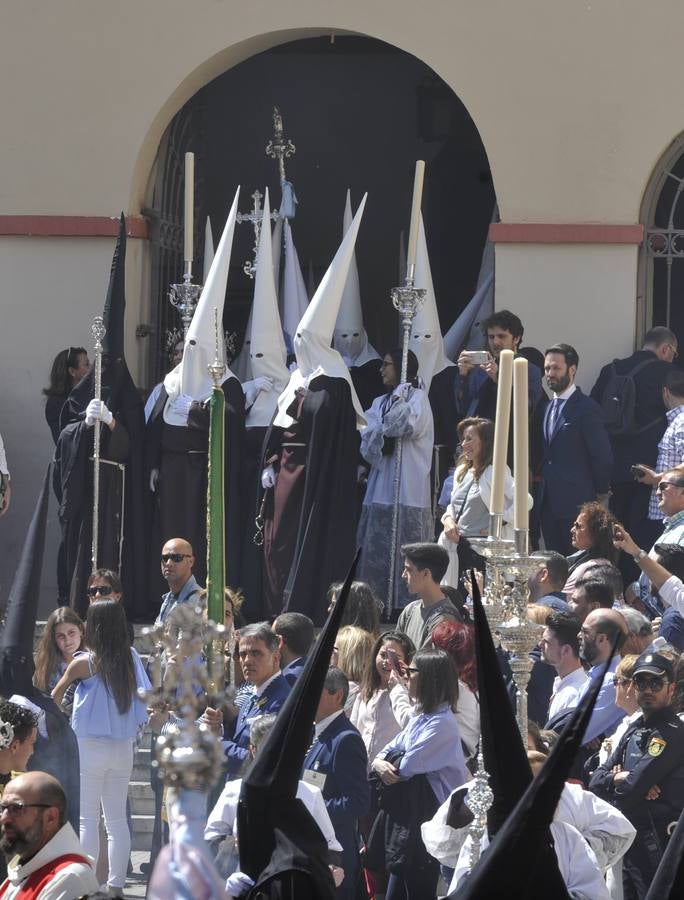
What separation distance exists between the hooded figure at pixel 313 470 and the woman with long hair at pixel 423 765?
3.40 m

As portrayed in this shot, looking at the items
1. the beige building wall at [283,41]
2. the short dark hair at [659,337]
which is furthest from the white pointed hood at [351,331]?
the short dark hair at [659,337]

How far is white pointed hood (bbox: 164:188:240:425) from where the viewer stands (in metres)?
11.4

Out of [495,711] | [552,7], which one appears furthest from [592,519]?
[495,711]

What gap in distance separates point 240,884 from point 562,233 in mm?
7836

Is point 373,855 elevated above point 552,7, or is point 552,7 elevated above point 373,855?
point 552,7

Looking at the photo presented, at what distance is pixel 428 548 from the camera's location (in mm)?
9016

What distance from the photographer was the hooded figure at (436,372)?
11773 millimetres

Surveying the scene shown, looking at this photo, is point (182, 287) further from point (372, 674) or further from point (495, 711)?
point (495, 711)

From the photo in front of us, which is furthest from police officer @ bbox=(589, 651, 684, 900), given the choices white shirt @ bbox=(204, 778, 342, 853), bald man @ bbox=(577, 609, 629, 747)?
white shirt @ bbox=(204, 778, 342, 853)

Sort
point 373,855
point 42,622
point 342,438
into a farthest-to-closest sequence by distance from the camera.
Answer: point 42,622, point 342,438, point 373,855

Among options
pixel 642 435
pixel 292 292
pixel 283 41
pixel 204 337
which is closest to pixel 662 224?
pixel 642 435

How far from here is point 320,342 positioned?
1127cm

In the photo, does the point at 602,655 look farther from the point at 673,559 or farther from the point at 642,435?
the point at 642,435

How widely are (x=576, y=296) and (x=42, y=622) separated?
385 cm
